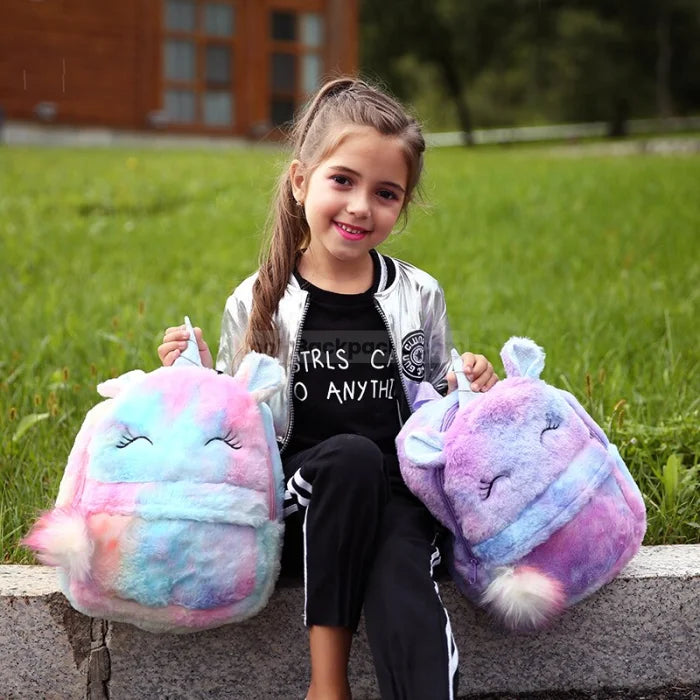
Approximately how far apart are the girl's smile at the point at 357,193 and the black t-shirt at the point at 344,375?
0.13m

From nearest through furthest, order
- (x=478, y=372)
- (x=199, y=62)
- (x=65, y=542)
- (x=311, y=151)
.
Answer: (x=65, y=542) → (x=478, y=372) → (x=311, y=151) → (x=199, y=62)

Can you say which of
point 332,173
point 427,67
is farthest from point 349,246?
point 427,67

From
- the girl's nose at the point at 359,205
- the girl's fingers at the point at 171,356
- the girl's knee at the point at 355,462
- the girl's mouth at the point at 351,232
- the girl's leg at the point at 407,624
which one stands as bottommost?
the girl's leg at the point at 407,624

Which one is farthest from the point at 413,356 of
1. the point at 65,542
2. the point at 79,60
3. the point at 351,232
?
the point at 79,60

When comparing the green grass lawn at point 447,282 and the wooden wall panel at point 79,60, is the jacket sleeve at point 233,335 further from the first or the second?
the wooden wall panel at point 79,60

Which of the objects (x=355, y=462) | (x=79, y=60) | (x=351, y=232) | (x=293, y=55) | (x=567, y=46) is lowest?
(x=355, y=462)

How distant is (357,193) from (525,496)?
778 millimetres

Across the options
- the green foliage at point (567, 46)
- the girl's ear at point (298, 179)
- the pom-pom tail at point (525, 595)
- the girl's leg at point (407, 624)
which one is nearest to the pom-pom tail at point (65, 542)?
the girl's leg at point (407, 624)

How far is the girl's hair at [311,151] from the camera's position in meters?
2.40

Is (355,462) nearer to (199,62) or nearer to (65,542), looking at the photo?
(65,542)

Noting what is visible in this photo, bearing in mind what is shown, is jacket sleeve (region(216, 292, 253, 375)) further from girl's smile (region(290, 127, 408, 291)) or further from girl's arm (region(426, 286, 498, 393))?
girl's arm (region(426, 286, 498, 393))

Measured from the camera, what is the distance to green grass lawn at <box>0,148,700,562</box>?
285cm

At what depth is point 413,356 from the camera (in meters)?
2.45

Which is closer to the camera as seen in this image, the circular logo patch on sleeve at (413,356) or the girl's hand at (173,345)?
the girl's hand at (173,345)
